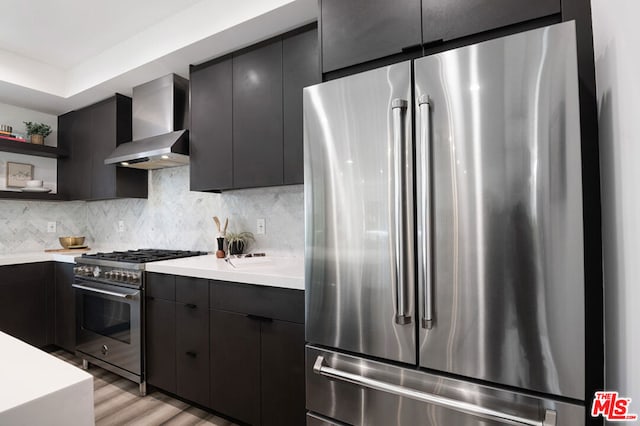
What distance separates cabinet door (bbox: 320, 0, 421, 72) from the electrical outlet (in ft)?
4.48

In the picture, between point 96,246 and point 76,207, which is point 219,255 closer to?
point 96,246

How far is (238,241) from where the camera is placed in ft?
8.19

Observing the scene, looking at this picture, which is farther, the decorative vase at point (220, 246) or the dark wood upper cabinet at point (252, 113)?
the decorative vase at point (220, 246)

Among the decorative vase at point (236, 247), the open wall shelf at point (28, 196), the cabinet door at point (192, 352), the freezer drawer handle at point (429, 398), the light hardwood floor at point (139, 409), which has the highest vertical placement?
the open wall shelf at point (28, 196)

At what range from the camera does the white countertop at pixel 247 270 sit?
5.44 ft

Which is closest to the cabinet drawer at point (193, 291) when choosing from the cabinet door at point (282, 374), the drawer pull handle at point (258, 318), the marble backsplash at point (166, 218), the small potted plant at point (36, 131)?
the drawer pull handle at point (258, 318)

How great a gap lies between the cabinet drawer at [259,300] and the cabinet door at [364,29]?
109 cm

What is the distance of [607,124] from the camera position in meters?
1.00

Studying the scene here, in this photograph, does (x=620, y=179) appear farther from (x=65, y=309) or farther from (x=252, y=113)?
(x=65, y=309)

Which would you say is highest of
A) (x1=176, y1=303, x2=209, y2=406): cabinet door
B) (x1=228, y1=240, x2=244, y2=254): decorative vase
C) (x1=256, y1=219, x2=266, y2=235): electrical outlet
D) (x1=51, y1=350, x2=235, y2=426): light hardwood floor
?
(x1=256, y1=219, x2=266, y2=235): electrical outlet

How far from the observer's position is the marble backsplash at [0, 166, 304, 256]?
2430mm

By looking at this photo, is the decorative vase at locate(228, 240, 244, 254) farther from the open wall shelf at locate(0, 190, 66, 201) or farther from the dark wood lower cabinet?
the open wall shelf at locate(0, 190, 66, 201)

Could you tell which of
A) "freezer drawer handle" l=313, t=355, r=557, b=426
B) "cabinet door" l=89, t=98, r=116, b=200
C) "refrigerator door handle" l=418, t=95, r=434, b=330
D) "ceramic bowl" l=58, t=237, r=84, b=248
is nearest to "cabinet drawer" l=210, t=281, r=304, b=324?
"freezer drawer handle" l=313, t=355, r=557, b=426

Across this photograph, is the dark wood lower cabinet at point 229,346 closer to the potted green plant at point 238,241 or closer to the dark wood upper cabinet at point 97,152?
the potted green plant at point 238,241
